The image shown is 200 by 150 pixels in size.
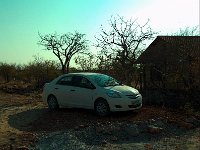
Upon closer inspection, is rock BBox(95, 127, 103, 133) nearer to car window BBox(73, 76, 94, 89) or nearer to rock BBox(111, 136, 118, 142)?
rock BBox(111, 136, 118, 142)

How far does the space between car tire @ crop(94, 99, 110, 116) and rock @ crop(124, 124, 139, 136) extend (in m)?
2.07

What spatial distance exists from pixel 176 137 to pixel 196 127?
1.85m

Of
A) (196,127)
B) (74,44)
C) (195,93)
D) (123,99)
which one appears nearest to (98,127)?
(123,99)

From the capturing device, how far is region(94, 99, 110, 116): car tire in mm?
14984

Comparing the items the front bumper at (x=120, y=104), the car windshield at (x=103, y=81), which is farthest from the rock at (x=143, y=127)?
the car windshield at (x=103, y=81)

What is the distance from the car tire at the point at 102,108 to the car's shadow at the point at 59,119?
17cm

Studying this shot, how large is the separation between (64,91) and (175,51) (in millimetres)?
6117

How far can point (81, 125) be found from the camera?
13484 millimetres

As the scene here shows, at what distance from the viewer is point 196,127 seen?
45.8 feet

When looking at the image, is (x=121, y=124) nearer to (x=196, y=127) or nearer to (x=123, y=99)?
(x=123, y=99)

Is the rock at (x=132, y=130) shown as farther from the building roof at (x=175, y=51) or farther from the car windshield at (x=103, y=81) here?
the building roof at (x=175, y=51)

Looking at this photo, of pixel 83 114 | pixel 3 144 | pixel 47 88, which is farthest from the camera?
pixel 47 88

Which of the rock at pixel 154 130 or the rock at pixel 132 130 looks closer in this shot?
the rock at pixel 132 130

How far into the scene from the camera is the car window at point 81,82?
1576 cm
